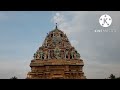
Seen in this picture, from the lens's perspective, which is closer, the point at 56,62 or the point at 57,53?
the point at 56,62

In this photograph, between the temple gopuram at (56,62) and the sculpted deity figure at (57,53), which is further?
the sculpted deity figure at (57,53)

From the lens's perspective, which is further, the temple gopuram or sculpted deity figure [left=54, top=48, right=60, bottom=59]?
sculpted deity figure [left=54, top=48, right=60, bottom=59]

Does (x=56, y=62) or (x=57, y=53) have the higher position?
(x=57, y=53)
